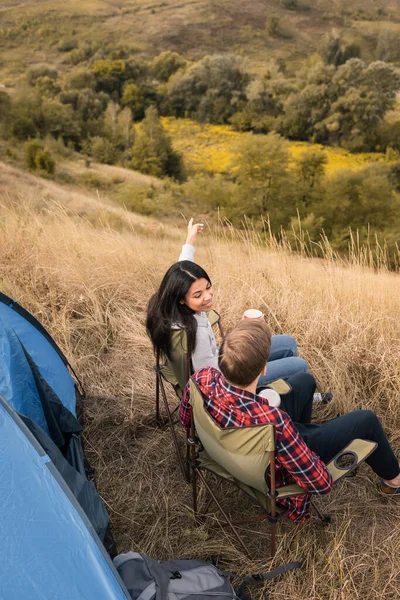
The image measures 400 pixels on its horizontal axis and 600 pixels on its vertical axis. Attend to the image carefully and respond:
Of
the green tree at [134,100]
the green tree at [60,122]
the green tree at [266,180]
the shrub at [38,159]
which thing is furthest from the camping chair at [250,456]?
the green tree at [134,100]

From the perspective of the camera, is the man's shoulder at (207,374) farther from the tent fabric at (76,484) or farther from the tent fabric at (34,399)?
the tent fabric at (34,399)

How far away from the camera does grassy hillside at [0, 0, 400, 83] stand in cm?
6612

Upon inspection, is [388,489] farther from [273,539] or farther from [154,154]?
[154,154]

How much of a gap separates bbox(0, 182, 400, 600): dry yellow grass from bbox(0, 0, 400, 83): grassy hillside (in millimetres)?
63063

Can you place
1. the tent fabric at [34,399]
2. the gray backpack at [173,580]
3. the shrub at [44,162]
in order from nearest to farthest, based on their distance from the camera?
the gray backpack at [173,580] < the tent fabric at [34,399] < the shrub at [44,162]

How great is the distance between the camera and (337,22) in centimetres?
8312

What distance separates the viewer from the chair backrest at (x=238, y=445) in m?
1.52

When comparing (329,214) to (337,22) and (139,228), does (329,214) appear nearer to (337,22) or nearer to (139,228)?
(139,228)

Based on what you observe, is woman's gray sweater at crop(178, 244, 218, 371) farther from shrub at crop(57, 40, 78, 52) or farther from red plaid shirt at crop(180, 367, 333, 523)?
shrub at crop(57, 40, 78, 52)

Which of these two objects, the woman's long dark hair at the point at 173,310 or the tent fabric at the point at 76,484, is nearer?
the tent fabric at the point at 76,484

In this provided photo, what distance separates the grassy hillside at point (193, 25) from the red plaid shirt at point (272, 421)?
65.5 meters

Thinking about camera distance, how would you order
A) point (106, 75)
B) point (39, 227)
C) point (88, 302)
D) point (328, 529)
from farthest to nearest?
point (106, 75)
point (39, 227)
point (88, 302)
point (328, 529)

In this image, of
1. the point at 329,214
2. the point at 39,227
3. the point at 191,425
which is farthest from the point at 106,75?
the point at 191,425

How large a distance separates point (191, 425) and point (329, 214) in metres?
21.3
